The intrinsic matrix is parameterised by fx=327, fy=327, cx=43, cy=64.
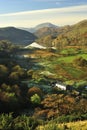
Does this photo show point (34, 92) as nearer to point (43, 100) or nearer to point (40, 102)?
point (43, 100)

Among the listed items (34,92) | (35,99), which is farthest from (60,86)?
(35,99)

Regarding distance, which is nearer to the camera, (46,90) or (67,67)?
(46,90)

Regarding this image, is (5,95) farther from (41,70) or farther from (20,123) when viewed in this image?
(41,70)

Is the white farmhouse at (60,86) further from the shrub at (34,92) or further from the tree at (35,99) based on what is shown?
the tree at (35,99)

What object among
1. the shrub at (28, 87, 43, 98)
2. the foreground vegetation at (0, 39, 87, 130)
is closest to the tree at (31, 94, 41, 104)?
the foreground vegetation at (0, 39, 87, 130)

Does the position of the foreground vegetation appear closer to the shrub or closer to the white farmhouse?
the shrub

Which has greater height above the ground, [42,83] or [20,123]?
[20,123]

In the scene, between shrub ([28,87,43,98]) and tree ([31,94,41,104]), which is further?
shrub ([28,87,43,98])

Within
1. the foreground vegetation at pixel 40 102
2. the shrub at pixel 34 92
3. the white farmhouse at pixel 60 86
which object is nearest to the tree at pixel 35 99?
the foreground vegetation at pixel 40 102

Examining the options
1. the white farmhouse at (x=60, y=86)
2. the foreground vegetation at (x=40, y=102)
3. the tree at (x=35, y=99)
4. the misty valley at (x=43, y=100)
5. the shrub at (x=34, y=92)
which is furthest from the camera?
the white farmhouse at (x=60, y=86)

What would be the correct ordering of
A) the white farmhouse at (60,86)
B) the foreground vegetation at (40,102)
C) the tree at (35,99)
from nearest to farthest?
1. the foreground vegetation at (40,102)
2. the tree at (35,99)
3. the white farmhouse at (60,86)

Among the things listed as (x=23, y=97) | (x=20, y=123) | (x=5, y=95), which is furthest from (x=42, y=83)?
(x=20, y=123)
